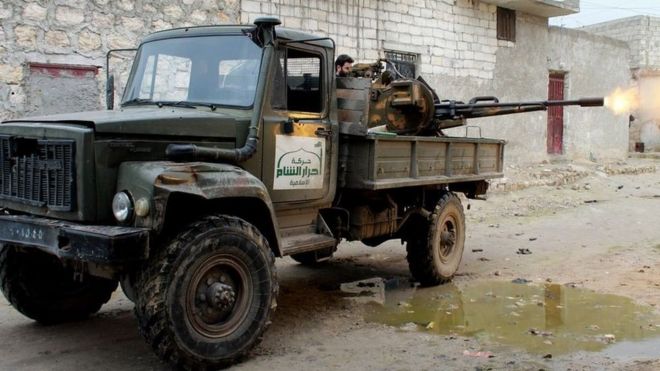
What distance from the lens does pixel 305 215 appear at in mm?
5672

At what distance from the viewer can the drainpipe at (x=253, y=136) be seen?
4.34m

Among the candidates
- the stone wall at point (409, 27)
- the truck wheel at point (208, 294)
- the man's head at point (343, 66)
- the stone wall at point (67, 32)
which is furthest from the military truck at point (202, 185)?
the stone wall at point (409, 27)

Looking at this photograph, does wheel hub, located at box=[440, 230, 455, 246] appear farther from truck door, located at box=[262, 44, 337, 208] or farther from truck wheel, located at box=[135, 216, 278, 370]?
truck wheel, located at box=[135, 216, 278, 370]

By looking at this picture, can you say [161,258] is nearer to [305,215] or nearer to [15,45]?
[305,215]

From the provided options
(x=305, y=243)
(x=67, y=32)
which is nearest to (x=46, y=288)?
(x=305, y=243)

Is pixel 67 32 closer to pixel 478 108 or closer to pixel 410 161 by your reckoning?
pixel 410 161

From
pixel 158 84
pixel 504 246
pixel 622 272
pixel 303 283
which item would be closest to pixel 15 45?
pixel 158 84

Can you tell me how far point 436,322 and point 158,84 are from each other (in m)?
3.00

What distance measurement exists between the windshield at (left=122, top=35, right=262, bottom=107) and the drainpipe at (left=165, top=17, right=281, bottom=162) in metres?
0.06

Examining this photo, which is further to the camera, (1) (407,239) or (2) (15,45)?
(2) (15,45)

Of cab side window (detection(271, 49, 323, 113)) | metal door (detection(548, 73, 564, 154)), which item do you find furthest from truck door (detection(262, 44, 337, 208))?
metal door (detection(548, 73, 564, 154))

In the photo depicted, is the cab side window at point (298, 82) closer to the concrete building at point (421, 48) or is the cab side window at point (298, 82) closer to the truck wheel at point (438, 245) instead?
the truck wheel at point (438, 245)

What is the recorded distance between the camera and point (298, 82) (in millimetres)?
5461

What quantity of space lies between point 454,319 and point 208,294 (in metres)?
2.38
